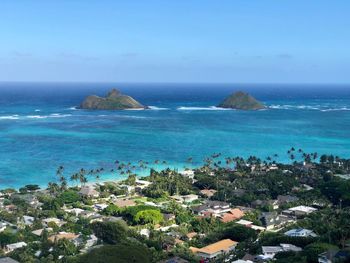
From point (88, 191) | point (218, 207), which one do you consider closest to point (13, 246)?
point (88, 191)

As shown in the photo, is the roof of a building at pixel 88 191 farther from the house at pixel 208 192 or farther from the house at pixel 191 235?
the house at pixel 191 235

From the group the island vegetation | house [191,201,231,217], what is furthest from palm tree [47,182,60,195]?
house [191,201,231,217]

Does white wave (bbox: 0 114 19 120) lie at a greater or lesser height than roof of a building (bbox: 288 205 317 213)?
greater

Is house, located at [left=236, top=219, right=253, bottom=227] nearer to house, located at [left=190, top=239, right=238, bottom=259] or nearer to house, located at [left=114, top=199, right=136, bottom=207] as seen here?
house, located at [left=190, top=239, right=238, bottom=259]

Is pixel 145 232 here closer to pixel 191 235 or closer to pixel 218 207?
pixel 191 235

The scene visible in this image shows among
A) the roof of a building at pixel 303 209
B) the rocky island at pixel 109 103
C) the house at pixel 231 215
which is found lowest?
the house at pixel 231 215

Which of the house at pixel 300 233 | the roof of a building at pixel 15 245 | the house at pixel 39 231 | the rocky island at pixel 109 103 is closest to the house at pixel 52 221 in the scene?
the house at pixel 39 231


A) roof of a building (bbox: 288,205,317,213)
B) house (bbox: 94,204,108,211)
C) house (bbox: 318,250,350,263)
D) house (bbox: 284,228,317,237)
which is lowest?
house (bbox: 94,204,108,211)
